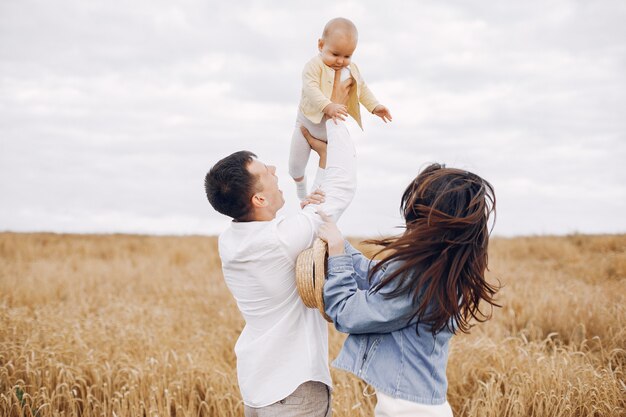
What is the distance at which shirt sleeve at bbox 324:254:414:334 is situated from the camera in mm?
2219

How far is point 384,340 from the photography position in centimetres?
238

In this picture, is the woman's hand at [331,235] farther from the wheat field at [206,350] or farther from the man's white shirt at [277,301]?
the wheat field at [206,350]

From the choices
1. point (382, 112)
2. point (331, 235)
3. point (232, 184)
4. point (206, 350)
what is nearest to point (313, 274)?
point (331, 235)

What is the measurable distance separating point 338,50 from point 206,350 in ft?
13.0

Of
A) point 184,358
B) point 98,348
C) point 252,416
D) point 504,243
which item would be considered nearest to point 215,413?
point 184,358

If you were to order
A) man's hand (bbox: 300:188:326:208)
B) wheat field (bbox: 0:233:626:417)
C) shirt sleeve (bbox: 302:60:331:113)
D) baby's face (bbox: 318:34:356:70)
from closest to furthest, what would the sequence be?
man's hand (bbox: 300:188:326:208), shirt sleeve (bbox: 302:60:331:113), baby's face (bbox: 318:34:356:70), wheat field (bbox: 0:233:626:417)

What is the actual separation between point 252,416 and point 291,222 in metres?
0.95

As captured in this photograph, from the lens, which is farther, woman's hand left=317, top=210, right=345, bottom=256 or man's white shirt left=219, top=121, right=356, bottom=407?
man's white shirt left=219, top=121, right=356, bottom=407

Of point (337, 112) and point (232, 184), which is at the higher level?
point (337, 112)

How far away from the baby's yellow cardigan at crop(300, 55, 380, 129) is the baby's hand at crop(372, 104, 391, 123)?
23 millimetres

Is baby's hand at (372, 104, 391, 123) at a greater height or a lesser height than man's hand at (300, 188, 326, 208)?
greater

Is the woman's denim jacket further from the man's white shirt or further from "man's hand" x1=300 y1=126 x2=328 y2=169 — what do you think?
"man's hand" x1=300 y1=126 x2=328 y2=169

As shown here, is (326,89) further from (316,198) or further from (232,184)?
(232,184)

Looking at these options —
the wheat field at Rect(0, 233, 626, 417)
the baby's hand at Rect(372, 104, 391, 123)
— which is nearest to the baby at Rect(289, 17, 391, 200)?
the baby's hand at Rect(372, 104, 391, 123)
